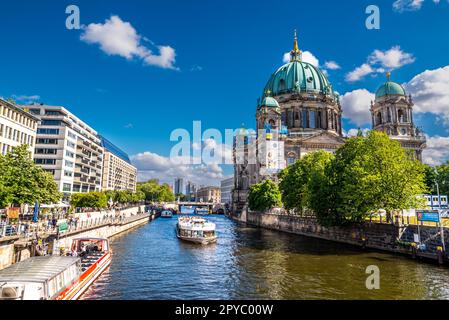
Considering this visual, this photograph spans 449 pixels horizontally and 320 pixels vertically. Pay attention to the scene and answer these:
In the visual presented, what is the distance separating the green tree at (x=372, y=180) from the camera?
42.2m

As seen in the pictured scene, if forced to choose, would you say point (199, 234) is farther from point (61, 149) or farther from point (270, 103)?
point (270, 103)

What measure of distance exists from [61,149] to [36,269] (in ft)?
266

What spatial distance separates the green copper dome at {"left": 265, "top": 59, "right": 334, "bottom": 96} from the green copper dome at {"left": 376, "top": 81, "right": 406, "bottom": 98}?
85.9 ft

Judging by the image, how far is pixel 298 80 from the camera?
142 metres

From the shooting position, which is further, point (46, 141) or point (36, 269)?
point (46, 141)

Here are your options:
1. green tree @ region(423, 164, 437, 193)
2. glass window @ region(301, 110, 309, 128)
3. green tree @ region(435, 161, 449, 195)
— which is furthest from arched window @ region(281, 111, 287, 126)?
green tree @ region(435, 161, 449, 195)

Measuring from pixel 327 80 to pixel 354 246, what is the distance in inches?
4589

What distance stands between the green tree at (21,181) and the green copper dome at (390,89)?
110 metres

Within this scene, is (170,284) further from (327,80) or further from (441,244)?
(327,80)

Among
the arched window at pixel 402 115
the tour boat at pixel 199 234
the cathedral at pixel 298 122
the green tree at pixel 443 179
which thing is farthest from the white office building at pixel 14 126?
the arched window at pixel 402 115

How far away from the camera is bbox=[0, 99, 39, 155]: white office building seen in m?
58.1

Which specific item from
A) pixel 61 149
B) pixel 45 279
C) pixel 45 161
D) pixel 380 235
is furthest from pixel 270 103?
pixel 45 279

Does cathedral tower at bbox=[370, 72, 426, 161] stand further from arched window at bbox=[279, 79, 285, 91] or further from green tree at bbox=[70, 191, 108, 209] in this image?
green tree at bbox=[70, 191, 108, 209]
